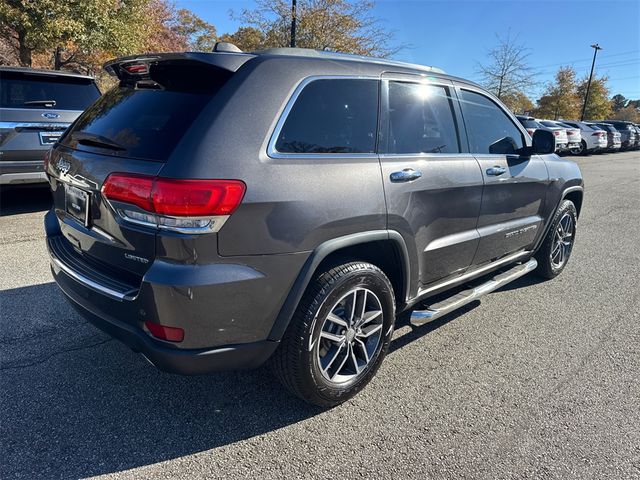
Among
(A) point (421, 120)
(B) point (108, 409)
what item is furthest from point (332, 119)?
(B) point (108, 409)

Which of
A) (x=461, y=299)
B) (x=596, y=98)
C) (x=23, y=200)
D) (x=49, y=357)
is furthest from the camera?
(x=596, y=98)

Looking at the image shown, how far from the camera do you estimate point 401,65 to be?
299 cm

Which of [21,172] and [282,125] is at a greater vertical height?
[282,125]

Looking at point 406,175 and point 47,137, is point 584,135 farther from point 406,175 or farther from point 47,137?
point 406,175

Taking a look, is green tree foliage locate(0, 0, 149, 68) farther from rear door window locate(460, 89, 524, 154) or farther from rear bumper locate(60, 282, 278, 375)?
rear bumper locate(60, 282, 278, 375)

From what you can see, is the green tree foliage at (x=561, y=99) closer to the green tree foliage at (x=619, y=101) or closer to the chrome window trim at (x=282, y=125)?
the chrome window trim at (x=282, y=125)

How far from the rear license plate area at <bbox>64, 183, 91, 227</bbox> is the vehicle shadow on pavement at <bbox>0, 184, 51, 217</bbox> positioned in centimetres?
416

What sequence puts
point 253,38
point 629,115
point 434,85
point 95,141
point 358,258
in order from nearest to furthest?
point 95,141, point 358,258, point 434,85, point 253,38, point 629,115

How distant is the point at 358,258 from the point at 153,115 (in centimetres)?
134

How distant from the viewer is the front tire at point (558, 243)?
4562 millimetres

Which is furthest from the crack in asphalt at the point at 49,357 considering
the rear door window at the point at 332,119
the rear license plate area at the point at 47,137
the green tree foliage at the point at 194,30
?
the green tree foliage at the point at 194,30

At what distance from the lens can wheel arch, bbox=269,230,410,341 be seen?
2.25 meters

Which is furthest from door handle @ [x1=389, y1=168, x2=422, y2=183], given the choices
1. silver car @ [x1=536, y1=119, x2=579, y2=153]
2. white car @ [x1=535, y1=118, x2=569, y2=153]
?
white car @ [x1=535, y1=118, x2=569, y2=153]

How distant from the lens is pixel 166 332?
2.04m
